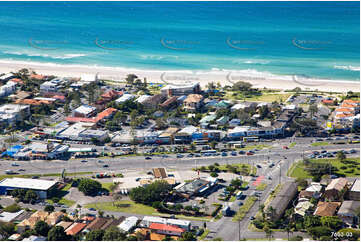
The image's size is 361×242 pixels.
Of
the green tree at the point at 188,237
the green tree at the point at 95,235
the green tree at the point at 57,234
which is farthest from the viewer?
the green tree at the point at 188,237

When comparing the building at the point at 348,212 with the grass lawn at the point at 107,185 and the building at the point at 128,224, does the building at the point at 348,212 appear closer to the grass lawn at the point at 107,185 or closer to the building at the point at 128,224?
the building at the point at 128,224

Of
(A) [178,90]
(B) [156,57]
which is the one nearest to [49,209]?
(A) [178,90]

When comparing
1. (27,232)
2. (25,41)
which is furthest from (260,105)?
(25,41)

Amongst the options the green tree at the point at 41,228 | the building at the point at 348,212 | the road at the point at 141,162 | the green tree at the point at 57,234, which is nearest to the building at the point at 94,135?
the road at the point at 141,162

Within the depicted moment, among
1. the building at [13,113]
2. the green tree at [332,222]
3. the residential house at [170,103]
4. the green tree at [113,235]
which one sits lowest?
the green tree at [113,235]

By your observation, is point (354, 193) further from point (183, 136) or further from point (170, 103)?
point (170, 103)

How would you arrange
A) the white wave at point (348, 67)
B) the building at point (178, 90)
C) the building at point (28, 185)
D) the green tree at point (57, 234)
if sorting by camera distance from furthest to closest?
the white wave at point (348, 67)
the building at point (178, 90)
the building at point (28, 185)
the green tree at point (57, 234)
